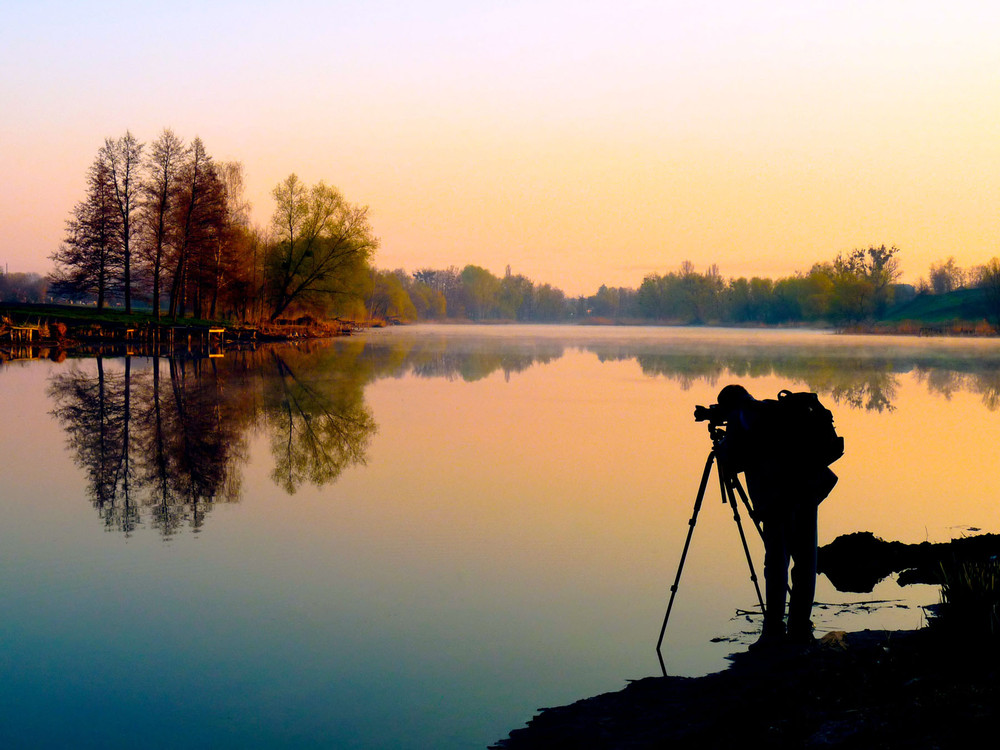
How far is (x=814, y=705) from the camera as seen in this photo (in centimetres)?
471

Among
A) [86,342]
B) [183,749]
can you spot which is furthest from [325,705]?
[86,342]

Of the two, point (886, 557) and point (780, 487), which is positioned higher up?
→ point (780, 487)

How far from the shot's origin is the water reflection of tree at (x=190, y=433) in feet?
37.4

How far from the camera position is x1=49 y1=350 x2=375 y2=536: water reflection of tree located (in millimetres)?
11391

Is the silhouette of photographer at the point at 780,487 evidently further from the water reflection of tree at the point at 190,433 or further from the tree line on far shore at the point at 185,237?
the tree line on far shore at the point at 185,237

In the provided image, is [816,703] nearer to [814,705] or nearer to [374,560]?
[814,705]

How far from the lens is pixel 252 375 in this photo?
102 ft

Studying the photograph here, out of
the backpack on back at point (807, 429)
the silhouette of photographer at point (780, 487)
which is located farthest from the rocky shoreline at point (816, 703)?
the backpack on back at point (807, 429)

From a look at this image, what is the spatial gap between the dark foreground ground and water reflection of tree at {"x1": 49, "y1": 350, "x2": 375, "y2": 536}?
608 cm

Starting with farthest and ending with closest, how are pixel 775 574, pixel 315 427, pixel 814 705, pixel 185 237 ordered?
1. pixel 185 237
2. pixel 315 427
3. pixel 775 574
4. pixel 814 705

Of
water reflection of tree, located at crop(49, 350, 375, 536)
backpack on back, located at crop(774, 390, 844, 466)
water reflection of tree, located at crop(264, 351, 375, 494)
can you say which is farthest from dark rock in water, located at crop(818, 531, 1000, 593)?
water reflection of tree, located at crop(264, 351, 375, 494)

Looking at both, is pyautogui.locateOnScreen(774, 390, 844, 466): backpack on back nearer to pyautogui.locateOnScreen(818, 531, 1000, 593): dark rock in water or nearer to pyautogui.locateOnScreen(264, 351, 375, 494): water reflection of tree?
pyautogui.locateOnScreen(818, 531, 1000, 593): dark rock in water

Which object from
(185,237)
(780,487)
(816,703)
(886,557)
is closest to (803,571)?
(780,487)

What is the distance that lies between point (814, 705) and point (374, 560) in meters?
4.89
